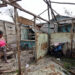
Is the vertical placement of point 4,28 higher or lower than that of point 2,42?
higher

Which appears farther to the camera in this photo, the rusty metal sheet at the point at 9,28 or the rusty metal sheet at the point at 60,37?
the rusty metal sheet at the point at 9,28

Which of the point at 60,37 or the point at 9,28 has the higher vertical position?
the point at 9,28

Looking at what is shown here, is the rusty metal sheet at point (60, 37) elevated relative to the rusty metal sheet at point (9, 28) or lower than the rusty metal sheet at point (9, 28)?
lower

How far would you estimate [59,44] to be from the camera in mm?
4711

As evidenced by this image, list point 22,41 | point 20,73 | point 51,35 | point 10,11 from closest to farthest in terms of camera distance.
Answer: point 20,73
point 51,35
point 22,41
point 10,11

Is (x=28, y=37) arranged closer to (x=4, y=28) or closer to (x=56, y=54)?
(x=4, y=28)

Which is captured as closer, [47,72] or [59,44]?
[47,72]

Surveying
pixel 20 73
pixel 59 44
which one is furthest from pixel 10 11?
pixel 20 73

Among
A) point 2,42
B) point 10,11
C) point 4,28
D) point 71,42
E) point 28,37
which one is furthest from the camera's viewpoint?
point 10,11

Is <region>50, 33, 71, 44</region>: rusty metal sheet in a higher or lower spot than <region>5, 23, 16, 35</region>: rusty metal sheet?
lower

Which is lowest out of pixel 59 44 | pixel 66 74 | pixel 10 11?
pixel 66 74

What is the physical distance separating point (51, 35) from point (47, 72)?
2.87 m

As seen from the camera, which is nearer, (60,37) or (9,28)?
(60,37)

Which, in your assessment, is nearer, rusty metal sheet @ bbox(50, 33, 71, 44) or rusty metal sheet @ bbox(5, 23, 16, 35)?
rusty metal sheet @ bbox(50, 33, 71, 44)
